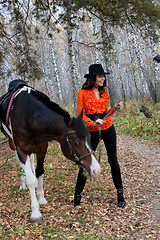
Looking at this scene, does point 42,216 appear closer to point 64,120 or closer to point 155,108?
point 64,120

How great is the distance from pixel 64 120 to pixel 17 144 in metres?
0.97

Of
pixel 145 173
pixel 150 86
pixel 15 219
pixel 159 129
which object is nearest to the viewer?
pixel 15 219

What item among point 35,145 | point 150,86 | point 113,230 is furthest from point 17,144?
point 150,86

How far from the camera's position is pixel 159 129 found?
9500mm

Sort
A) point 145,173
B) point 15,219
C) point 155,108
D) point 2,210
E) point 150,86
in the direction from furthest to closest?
point 150,86 < point 155,108 < point 145,173 < point 2,210 < point 15,219

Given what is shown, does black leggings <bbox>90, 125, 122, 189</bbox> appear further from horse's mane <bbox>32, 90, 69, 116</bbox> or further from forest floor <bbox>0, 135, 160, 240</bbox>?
horse's mane <bbox>32, 90, 69, 116</bbox>

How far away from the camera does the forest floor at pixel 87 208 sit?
9.63ft

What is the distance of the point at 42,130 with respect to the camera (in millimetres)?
3236

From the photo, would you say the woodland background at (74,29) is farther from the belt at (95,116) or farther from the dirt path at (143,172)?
the dirt path at (143,172)

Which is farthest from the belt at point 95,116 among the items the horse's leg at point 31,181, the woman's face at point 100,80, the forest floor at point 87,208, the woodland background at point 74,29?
the woodland background at point 74,29

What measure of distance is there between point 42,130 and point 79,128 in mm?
629

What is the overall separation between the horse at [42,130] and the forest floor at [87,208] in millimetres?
389

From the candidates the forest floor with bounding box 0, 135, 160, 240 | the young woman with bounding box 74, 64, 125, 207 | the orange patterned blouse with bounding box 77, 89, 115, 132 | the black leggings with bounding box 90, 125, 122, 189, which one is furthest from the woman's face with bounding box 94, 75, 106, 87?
the forest floor with bounding box 0, 135, 160, 240

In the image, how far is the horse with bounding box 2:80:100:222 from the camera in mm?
2945
